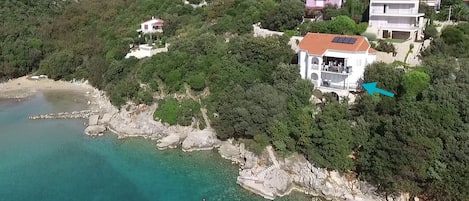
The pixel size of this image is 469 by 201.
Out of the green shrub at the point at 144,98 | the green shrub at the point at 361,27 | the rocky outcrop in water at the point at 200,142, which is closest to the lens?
the rocky outcrop in water at the point at 200,142

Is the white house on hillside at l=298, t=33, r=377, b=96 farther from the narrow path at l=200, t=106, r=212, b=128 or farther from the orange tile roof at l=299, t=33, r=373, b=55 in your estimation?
the narrow path at l=200, t=106, r=212, b=128

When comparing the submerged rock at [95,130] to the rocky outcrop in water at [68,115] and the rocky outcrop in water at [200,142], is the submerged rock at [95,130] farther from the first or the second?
the rocky outcrop in water at [200,142]

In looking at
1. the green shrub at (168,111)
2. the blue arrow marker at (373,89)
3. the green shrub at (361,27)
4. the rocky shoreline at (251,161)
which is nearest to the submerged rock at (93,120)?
the rocky shoreline at (251,161)

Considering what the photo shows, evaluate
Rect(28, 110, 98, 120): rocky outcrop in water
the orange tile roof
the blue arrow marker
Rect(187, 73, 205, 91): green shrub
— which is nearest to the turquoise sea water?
Rect(28, 110, 98, 120): rocky outcrop in water

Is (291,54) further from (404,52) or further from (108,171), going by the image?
(108,171)

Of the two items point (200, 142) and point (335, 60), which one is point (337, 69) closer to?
point (335, 60)

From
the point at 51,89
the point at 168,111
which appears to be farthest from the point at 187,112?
the point at 51,89

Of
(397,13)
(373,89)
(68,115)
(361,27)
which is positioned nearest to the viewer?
(373,89)
